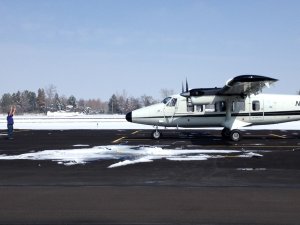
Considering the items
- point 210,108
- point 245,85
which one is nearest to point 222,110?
point 210,108

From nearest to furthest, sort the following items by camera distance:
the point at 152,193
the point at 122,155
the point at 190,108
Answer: the point at 152,193 → the point at 122,155 → the point at 190,108

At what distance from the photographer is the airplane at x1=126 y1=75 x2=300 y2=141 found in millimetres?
21719

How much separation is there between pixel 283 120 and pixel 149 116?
28.1 feet

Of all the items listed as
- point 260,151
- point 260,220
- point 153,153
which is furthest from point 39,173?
point 260,151

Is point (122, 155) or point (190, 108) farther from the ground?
point (190, 108)

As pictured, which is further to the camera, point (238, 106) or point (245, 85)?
point (238, 106)

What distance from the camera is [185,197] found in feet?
24.9

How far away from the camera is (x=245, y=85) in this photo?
19.9 meters

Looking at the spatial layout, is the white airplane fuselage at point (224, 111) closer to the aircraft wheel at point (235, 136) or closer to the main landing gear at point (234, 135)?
the main landing gear at point (234, 135)

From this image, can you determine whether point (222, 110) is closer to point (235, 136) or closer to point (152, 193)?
point (235, 136)

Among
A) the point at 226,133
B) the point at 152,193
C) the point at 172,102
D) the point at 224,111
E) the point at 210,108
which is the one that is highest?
the point at 172,102

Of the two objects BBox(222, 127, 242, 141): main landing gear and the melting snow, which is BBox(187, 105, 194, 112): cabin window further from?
the melting snow

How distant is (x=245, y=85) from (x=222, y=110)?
269 cm

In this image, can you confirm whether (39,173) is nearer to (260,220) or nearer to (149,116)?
(260,220)
